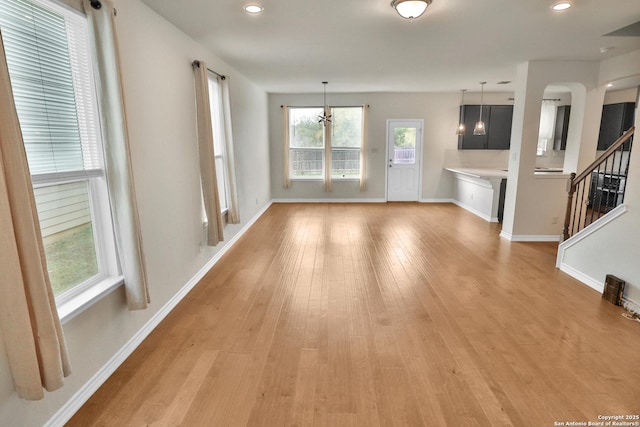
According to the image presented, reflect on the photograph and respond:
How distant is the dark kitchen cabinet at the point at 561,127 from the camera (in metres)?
7.61

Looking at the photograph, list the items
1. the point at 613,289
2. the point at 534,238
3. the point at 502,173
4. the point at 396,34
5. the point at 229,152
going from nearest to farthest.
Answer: the point at 613,289 → the point at 396,34 → the point at 229,152 → the point at 534,238 → the point at 502,173

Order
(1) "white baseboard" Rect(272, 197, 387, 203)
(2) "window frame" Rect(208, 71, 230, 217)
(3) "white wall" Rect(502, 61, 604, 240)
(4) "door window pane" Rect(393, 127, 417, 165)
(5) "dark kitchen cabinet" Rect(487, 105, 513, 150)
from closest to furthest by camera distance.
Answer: (2) "window frame" Rect(208, 71, 230, 217), (3) "white wall" Rect(502, 61, 604, 240), (5) "dark kitchen cabinet" Rect(487, 105, 513, 150), (4) "door window pane" Rect(393, 127, 417, 165), (1) "white baseboard" Rect(272, 197, 387, 203)

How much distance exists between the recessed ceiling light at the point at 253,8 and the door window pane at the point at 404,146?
5972mm

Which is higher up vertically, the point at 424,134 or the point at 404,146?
the point at 424,134

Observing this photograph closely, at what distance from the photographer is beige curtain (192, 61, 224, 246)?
3705 millimetres

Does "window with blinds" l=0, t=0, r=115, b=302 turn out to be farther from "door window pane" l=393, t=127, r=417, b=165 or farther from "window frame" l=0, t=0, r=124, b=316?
"door window pane" l=393, t=127, r=417, b=165

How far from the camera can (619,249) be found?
10.8 feet

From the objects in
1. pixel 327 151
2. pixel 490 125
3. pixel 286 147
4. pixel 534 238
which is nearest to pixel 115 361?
pixel 534 238

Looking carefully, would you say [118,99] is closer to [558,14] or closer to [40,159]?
[40,159]

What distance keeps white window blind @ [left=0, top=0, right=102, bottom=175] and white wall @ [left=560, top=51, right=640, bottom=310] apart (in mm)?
4401

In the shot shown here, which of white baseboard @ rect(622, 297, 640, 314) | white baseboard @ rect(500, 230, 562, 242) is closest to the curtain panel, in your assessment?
white baseboard @ rect(500, 230, 562, 242)

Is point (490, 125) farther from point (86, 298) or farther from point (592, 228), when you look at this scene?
point (86, 298)

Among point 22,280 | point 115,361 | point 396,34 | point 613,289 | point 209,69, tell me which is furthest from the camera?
point 209,69

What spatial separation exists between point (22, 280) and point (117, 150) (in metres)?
1.00
